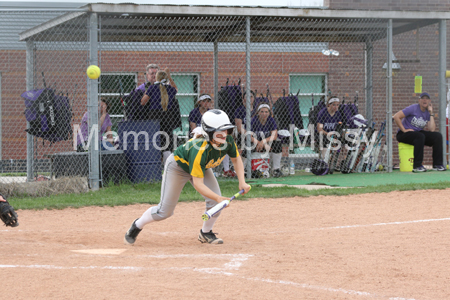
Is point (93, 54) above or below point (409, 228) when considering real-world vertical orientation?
above

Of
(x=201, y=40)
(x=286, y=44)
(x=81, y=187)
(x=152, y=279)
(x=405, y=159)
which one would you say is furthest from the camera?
(x=286, y=44)

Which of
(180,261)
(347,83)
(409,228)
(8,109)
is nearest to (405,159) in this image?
(347,83)

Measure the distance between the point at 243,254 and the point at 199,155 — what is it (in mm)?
968

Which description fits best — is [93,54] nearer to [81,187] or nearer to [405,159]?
[81,187]

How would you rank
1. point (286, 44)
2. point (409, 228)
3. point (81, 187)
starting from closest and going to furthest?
point (409, 228) → point (81, 187) → point (286, 44)

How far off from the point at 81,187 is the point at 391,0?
1169cm

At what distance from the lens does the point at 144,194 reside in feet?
30.0

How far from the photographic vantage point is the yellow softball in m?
9.44

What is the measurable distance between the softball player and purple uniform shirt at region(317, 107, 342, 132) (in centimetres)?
694

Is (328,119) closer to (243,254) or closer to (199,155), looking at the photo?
(199,155)

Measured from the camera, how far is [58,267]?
4.33m

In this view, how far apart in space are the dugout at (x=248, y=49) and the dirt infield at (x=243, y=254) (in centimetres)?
372

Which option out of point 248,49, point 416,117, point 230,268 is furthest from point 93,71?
point 416,117

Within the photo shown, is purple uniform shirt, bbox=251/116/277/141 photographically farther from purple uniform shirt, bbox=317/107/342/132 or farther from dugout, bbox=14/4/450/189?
purple uniform shirt, bbox=317/107/342/132
